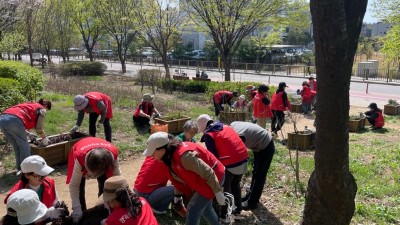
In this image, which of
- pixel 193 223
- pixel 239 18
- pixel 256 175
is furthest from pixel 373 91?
pixel 193 223

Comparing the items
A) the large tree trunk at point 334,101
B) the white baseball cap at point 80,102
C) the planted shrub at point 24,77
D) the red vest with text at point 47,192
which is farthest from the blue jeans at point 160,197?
the planted shrub at point 24,77

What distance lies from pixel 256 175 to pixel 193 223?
1.60 metres

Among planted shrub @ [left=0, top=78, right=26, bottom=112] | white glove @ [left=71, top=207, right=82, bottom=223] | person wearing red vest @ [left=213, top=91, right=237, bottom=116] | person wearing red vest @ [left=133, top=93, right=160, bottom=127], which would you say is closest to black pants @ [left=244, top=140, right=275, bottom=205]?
white glove @ [left=71, top=207, right=82, bottom=223]

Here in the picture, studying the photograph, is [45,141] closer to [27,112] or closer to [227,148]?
[27,112]

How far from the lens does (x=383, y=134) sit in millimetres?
10781

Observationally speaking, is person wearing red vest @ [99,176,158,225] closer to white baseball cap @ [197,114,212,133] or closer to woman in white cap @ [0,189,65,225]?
woman in white cap @ [0,189,65,225]

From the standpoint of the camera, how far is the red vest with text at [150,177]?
4.91 meters

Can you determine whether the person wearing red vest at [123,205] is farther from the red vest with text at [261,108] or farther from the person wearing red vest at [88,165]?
the red vest with text at [261,108]

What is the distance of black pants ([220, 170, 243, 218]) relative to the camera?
477cm

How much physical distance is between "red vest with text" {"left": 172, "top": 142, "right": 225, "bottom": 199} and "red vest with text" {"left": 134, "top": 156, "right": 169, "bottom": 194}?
3.39ft

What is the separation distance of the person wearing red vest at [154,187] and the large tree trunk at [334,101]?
1878 millimetres

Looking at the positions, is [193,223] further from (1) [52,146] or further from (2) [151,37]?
(2) [151,37]

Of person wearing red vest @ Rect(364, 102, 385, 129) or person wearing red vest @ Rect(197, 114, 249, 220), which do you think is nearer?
person wearing red vest @ Rect(197, 114, 249, 220)

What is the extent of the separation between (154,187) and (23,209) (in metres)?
2.21
